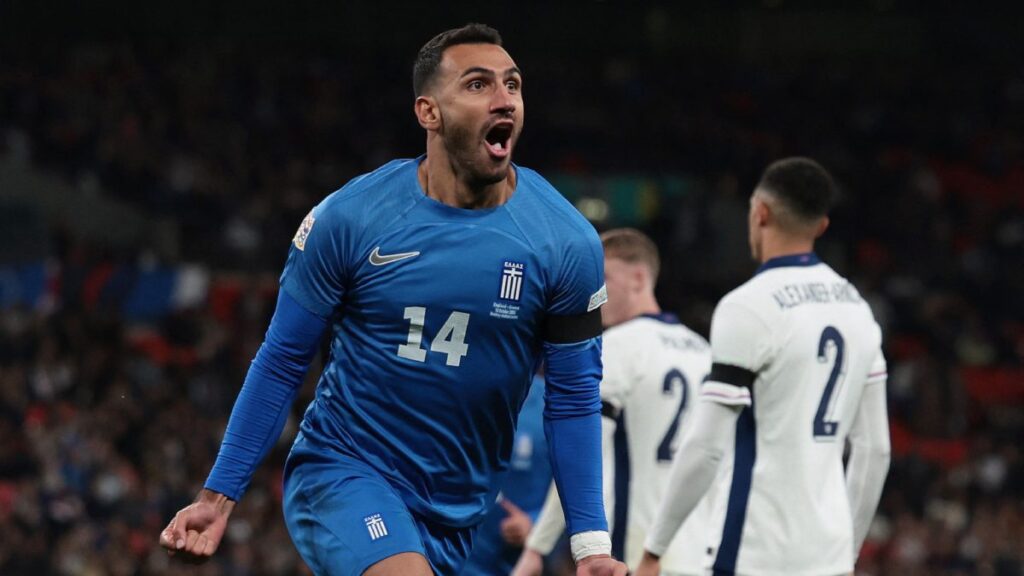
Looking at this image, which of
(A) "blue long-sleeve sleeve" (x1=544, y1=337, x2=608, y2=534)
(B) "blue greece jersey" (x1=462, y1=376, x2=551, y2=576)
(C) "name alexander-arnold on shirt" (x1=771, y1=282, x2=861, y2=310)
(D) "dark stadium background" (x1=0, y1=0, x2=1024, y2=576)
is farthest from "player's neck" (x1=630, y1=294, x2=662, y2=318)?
(D) "dark stadium background" (x1=0, y1=0, x2=1024, y2=576)

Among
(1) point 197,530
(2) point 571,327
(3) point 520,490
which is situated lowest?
(3) point 520,490

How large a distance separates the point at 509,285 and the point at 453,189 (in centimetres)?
31

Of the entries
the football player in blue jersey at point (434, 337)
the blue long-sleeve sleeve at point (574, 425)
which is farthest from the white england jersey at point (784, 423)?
the football player in blue jersey at point (434, 337)

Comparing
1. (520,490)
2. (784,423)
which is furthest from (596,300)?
(520,490)

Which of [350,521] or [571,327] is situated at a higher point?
[571,327]

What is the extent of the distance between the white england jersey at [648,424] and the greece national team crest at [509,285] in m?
2.35

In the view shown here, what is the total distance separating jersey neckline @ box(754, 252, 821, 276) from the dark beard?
162 cm

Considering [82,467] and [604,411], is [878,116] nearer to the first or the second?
[82,467]

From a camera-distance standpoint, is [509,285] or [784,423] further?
[784,423]

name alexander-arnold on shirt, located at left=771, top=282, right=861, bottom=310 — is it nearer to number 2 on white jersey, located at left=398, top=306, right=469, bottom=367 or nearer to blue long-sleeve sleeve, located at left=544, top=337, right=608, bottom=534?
blue long-sleeve sleeve, located at left=544, top=337, right=608, bottom=534

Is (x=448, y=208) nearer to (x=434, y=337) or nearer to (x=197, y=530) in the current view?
(x=434, y=337)

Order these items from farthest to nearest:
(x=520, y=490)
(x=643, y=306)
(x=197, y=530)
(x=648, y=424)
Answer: (x=520, y=490)
(x=643, y=306)
(x=648, y=424)
(x=197, y=530)

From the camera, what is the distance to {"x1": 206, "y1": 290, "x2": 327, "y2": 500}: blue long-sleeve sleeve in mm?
4242

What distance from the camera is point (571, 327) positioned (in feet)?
14.4
